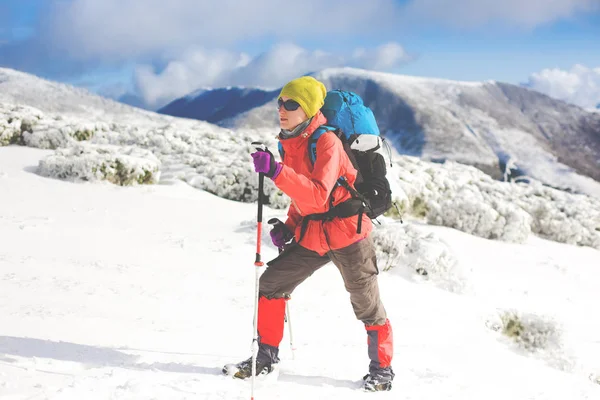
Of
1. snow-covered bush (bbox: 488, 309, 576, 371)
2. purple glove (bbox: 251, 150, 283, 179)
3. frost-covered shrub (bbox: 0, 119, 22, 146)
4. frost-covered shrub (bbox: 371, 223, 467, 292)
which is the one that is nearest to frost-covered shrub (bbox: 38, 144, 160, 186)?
frost-covered shrub (bbox: 0, 119, 22, 146)

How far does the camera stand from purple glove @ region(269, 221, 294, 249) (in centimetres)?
360

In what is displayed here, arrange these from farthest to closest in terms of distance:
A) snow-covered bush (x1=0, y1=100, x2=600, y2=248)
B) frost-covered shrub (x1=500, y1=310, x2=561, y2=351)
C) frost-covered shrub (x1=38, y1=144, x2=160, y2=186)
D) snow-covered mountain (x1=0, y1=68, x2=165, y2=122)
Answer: snow-covered mountain (x1=0, y1=68, x2=165, y2=122) < snow-covered bush (x1=0, y1=100, x2=600, y2=248) < frost-covered shrub (x1=38, y1=144, x2=160, y2=186) < frost-covered shrub (x1=500, y1=310, x2=561, y2=351)

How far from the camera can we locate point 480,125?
525ft

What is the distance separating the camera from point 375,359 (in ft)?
11.6

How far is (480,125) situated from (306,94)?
560 ft

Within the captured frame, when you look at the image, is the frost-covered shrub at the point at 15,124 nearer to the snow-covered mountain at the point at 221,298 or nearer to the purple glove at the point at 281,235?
the snow-covered mountain at the point at 221,298

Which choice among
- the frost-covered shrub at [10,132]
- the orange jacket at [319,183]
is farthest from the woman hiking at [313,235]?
the frost-covered shrub at [10,132]

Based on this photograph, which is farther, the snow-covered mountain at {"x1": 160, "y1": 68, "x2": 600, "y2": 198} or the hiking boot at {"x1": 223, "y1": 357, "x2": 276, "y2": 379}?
the snow-covered mountain at {"x1": 160, "y1": 68, "x2": 600, "y2": 198}

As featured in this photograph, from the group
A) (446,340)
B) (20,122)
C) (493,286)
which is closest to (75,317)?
(446,340)

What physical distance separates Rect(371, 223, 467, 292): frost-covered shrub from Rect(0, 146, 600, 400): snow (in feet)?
0.07

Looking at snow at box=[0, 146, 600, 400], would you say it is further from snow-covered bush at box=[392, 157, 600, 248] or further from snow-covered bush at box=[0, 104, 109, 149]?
snow-covered bush at box=[0, 104, 109, 149]

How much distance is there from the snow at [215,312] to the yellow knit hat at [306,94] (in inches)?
78.4

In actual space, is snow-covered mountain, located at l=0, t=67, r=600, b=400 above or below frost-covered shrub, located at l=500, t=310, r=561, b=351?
above

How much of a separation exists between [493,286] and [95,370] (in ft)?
19.5
